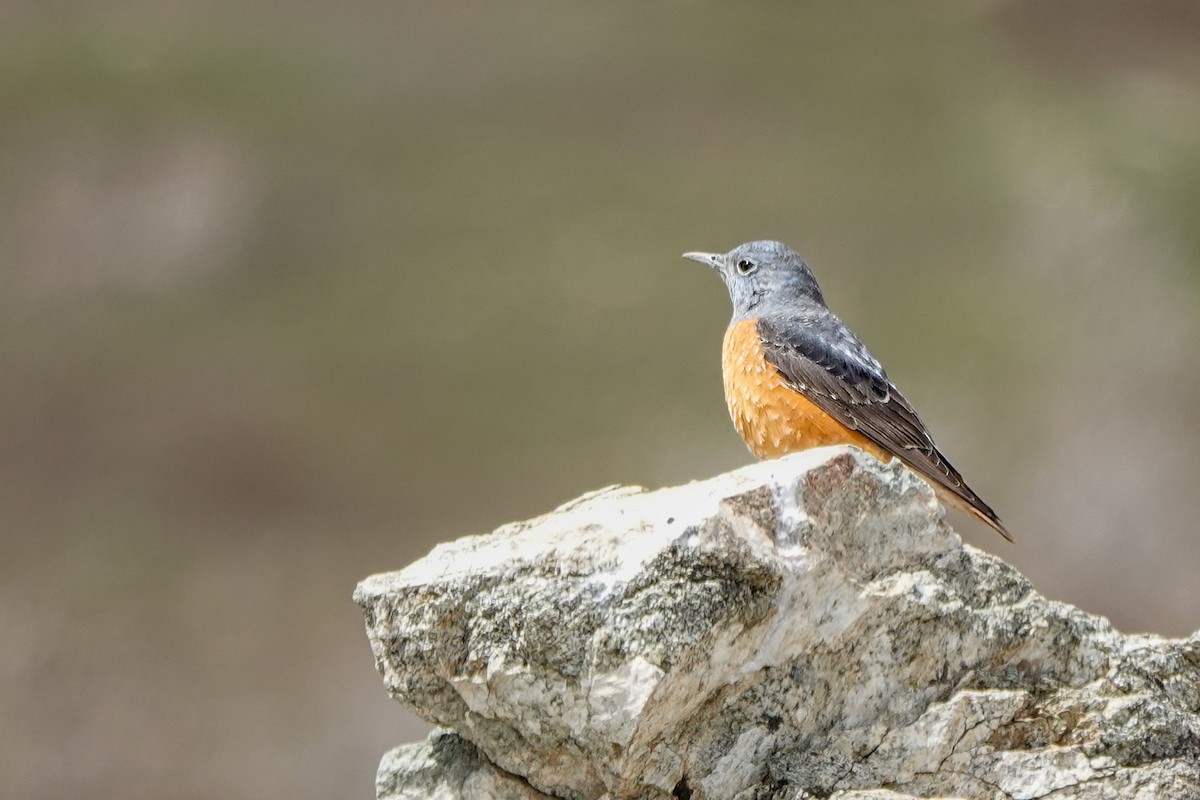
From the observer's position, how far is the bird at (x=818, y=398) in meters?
7.54

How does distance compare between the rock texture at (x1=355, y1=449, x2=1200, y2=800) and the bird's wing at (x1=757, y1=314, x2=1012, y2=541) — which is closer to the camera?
the rock texture at (x1=355, y1=449, x2=1200, y2=800)

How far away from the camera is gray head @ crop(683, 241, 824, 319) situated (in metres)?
8.60

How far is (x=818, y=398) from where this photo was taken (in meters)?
7.61

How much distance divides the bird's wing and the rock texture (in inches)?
71.4

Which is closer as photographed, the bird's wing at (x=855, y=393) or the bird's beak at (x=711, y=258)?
the bird's wing at (x=855, y=393)

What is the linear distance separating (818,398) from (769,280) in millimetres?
1380

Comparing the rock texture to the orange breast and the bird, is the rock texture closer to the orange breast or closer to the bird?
the bird

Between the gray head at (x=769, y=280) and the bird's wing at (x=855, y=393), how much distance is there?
42 centimetres

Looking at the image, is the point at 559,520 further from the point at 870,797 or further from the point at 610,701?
the point at 870,797

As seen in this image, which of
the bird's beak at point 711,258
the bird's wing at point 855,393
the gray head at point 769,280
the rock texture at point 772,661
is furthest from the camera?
the bird's beak at point 711,258

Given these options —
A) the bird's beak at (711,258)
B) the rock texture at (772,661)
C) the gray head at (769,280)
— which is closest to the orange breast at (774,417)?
the gray head at (769,280)

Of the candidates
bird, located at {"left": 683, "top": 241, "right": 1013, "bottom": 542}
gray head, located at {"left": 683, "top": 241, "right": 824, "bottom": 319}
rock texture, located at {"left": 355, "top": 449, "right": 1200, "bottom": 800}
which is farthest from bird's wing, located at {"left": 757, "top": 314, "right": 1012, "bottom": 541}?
rock texture, located at {"left": 355, "top": 449, "right": 1200, "bottom": 800}

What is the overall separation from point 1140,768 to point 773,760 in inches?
61.7

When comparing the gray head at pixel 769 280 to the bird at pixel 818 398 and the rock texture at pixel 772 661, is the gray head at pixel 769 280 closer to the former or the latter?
the bird at pixel 818 398
